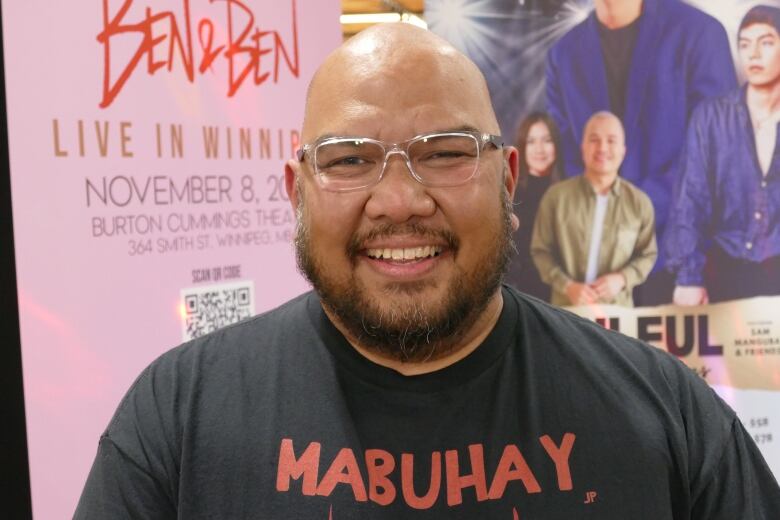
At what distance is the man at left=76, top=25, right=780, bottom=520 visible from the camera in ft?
3.84

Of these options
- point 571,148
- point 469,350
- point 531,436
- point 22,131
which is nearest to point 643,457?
point 531,436

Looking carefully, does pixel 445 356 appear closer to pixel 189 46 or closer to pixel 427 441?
pixel 427 441

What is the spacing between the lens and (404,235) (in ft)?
3.84

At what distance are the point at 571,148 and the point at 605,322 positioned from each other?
541 mm

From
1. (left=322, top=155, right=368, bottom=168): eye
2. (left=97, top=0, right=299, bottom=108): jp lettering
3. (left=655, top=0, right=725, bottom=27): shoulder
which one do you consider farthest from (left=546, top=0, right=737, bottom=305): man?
(left=322, top=155, right=368, bottom=168): eye

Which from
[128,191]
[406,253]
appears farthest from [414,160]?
[128,191]

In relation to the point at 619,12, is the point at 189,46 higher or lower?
lower

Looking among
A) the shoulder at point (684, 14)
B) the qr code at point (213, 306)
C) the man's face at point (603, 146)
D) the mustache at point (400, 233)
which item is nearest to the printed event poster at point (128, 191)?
the qr code at point (213, 306)

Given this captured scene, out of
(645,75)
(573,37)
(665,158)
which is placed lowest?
(665,158)

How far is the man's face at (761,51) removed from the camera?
2.58m

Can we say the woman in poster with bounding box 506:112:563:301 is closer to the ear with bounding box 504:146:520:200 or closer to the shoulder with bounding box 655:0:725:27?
the shoulder with bounding box 655:0:725:27

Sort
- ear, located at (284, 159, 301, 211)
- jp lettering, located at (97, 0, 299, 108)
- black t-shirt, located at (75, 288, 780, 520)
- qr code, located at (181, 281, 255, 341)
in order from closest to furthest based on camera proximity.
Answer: black t-shirt, located at (75, 288, 780, 520), ear, located at (284, 159, 301, 211), jp lettering, located at (97, 0, 299, 108), qr code, located at (181, 281, 255, 341)

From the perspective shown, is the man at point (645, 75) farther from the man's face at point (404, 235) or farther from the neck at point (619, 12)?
the man's face at point (404, 235)

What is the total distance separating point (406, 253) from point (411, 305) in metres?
0.07
